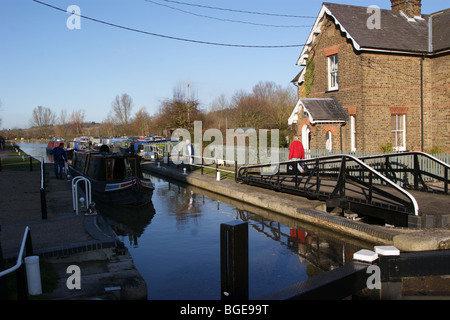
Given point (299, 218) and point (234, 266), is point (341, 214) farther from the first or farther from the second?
point (234, 266)

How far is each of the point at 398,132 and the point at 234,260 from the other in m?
16.2

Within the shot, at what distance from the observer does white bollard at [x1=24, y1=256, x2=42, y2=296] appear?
481 centimetres

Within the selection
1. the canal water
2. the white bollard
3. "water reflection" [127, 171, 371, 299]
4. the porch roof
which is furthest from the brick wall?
the white bollard

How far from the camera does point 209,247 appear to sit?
28.5ft

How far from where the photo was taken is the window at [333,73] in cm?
1859

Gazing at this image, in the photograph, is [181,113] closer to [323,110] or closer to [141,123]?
[323,110]

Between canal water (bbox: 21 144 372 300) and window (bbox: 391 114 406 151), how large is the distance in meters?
8.72

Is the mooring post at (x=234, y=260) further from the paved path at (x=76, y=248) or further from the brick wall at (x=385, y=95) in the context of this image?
the brick wall at (x=385, y=95)

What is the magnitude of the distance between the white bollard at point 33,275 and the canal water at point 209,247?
66.4 inches

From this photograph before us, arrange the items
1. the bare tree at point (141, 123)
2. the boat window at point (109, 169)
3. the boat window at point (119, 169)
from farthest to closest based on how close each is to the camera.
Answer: the bare tree at point (141, 123), the boat window at point (119, 169), the boat window at point (109, 169)

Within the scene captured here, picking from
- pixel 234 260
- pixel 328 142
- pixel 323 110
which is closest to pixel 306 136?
pixel 328 142

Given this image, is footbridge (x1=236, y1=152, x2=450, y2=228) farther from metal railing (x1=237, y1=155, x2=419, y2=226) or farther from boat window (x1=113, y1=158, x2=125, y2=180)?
boat window (x1=113, y1=158, x2=125, y2=180)

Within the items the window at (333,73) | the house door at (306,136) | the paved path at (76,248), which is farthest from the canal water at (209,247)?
the window at (333,73)

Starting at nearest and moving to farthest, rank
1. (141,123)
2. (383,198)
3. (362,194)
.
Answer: (383,198)
(362,194)
(141,123)
